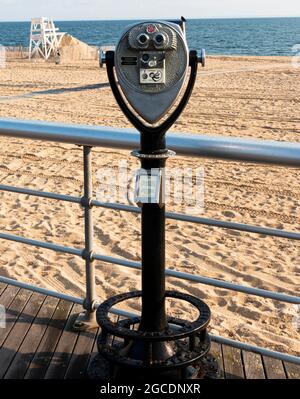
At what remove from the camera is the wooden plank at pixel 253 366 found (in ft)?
8.43

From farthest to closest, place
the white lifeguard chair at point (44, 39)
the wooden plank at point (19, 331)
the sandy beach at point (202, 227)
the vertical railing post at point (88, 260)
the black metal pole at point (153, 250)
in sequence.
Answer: the white lifeguard chair at point (44, 39)
the sandy beach at point (202, 227)
the vertical railing post at point (88, 260)
the wooden plank at point (19, 331)
the black metal pole at point (153, 250)

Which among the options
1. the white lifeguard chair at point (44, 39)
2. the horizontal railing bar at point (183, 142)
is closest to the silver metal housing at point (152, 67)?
the horizontal railing bar at point (183, 142)

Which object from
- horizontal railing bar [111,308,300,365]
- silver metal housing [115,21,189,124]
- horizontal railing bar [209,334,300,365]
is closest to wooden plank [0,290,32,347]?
horizontal railing bar [111,308,300,365]

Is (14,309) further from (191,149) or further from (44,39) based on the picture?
(44,39)

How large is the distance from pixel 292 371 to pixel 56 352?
39.2 inches

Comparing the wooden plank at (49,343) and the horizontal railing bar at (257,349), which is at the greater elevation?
the horizontal railing bar at (257,349)

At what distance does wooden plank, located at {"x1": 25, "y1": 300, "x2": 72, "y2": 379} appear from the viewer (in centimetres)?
258

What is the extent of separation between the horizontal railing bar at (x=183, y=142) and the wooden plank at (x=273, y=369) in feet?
3.06

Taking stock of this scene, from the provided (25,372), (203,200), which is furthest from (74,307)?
(203,200)

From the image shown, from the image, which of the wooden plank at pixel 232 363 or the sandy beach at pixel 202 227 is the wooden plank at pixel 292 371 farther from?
the sandy beach at pixel 202 227

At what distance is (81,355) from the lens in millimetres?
2711

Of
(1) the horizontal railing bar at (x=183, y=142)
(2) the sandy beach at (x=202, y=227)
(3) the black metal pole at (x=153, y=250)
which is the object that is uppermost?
(1) the horizontal railing bar at (x=183, y=142)

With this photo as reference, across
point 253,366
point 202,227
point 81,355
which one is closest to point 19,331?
point 81,355

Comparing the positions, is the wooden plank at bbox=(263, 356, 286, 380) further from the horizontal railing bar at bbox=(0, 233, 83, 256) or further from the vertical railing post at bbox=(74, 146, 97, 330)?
the horizontal railing bar at bbox=(0, 233, 83, 256)
